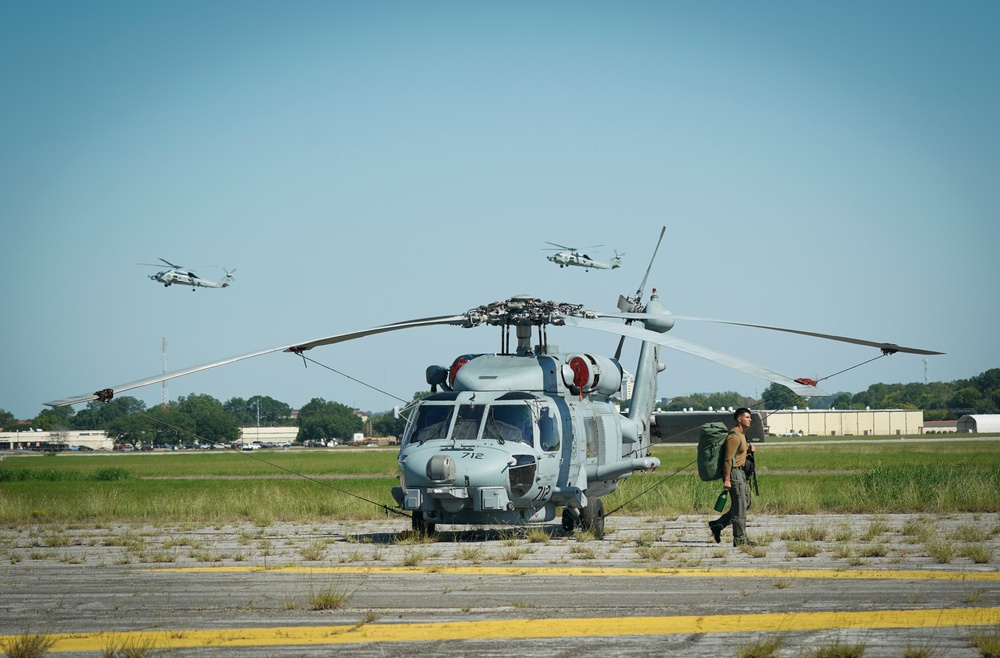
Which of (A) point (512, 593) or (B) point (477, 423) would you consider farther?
(B) point (477, 423)

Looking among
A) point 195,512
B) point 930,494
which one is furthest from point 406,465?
point 930,494

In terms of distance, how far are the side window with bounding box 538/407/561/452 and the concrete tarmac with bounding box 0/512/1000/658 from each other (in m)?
1.51

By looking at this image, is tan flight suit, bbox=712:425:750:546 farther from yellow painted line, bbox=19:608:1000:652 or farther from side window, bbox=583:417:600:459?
yellow painted line, bbox=19:608:1000:652

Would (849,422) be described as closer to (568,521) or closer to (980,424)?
(980,424)

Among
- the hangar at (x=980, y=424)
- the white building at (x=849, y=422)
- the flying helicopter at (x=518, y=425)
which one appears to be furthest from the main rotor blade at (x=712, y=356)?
the hangar at (x=980, y=424)

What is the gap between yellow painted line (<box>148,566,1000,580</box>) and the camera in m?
12.4

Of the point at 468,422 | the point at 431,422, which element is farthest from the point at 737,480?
the point at 431,422

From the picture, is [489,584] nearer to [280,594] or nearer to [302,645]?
[280,594]

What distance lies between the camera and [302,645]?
893 centimetres

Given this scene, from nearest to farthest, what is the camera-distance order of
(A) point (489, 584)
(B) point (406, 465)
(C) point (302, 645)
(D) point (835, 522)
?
(C) point (302, 645)
(A) point (489, 584)
(B) point (406, 465)
(D) point (835, 522)

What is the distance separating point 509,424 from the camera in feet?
57.0

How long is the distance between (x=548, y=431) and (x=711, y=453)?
2563mm

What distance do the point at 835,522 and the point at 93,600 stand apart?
13.4 metres

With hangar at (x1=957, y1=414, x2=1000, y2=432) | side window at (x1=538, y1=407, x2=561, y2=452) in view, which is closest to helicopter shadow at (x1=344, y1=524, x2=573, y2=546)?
side window at (x1=538, y1=407, x2=561, y2=452)
